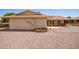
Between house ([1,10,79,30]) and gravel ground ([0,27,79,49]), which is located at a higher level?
house ([1,10,79,30])

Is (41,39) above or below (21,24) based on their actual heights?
below

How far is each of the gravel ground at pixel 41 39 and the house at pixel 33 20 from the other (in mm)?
81

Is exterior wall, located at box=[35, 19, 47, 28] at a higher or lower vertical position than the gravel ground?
higher

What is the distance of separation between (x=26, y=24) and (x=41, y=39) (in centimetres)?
→ 29

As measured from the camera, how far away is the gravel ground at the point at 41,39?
1868mm

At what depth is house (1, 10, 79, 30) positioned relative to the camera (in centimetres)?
185

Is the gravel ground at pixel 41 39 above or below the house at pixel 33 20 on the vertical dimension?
below

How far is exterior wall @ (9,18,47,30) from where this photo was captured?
1.85 meters

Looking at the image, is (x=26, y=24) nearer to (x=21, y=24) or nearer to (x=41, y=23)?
(x=21, y=24)

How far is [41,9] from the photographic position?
1.89 m

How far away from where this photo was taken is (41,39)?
1.88 m

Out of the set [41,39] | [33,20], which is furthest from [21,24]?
[41,39]
